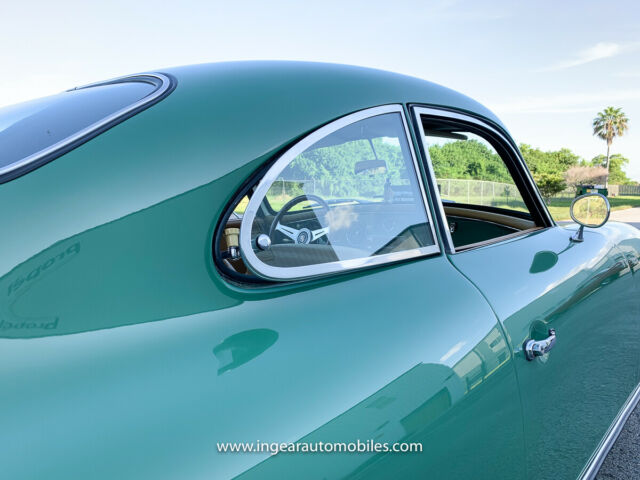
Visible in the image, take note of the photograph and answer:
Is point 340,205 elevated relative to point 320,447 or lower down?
elevated

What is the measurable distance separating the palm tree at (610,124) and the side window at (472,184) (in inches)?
2487

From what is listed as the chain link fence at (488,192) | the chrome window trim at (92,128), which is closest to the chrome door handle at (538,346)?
the chain link fence at (488,192)

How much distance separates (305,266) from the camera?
1.17m

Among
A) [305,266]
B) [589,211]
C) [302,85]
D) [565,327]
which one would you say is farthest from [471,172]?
[305,266]

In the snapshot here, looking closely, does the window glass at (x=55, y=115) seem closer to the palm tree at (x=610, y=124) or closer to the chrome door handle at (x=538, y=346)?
the chrome door handle at (x=538, y=346)

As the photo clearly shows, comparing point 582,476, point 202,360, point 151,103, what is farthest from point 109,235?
point 582,476

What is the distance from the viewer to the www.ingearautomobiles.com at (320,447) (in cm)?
78

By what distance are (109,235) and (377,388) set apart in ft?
2.02

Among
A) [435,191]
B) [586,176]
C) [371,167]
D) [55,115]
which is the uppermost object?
[55,115]

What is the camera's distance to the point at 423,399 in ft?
3.43

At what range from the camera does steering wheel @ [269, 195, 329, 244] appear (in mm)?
1238

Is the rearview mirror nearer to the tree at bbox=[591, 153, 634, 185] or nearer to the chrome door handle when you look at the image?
the chrome door handle

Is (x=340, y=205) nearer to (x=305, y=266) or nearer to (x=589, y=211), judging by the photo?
(x=305, y=266)

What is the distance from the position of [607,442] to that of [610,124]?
66.4m
